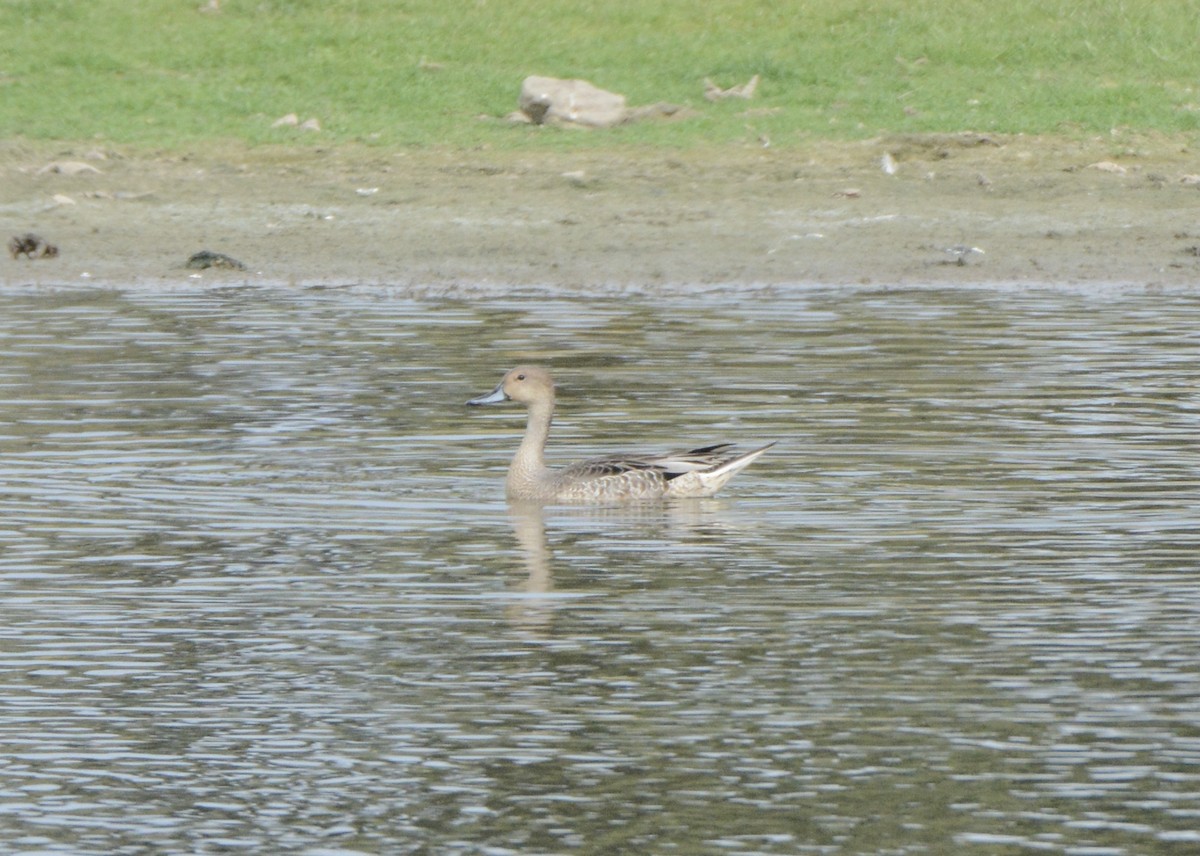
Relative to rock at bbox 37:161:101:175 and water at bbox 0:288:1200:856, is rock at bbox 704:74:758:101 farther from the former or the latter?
water at bbox 0:288:1200:856

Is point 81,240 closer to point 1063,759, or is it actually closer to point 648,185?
point 648,185

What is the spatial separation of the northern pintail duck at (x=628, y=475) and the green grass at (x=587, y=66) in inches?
433

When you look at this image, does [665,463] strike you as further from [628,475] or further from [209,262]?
[209,262]

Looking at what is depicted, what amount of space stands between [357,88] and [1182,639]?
16.1 m

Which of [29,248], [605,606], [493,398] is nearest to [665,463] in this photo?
[493,398]

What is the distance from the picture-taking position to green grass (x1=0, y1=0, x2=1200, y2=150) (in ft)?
73.8

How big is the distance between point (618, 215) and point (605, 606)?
39.3ft

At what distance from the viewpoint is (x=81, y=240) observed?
2025 centimetres

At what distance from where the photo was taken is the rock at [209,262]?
64.5 feet

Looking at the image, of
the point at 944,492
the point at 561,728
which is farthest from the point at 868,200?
the point at 561,728

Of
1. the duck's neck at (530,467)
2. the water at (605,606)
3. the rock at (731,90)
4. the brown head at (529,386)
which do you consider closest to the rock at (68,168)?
the rock at (731,90)

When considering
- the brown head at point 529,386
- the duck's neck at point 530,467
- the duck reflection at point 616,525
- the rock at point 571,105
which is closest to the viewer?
the duck reflection at point 616,525

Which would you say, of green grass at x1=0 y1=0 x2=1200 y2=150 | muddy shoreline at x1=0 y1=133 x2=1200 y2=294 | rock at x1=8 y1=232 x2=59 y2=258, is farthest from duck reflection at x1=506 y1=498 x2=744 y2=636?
green grass at x1=0 y1=0 x2=1200 y2=150

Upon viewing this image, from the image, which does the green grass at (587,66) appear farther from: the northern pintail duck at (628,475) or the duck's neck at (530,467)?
the northern pintail duck at (628,475)
